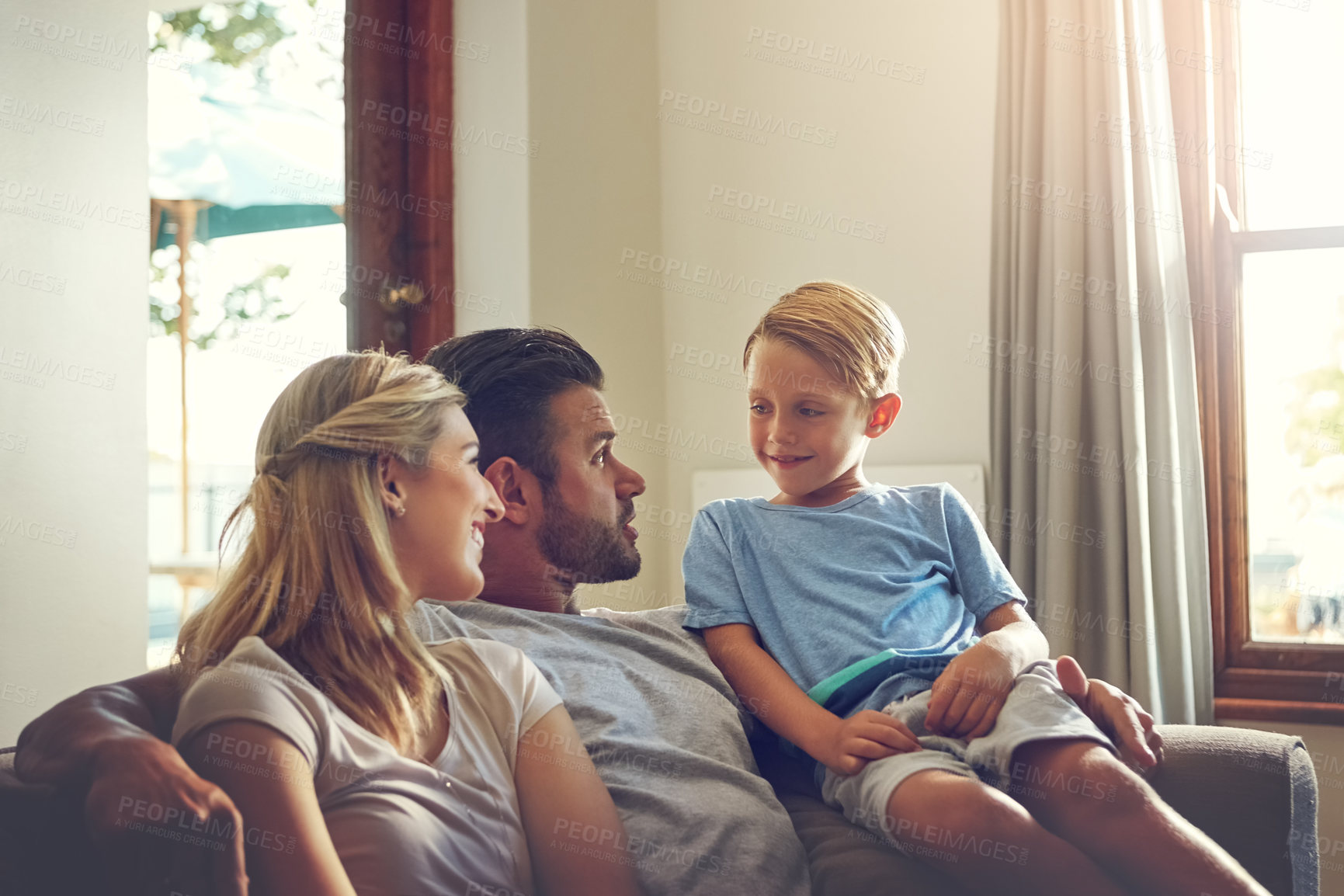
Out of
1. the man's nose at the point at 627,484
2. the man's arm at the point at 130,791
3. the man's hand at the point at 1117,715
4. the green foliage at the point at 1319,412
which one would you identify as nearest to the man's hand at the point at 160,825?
the man's arm at the point at 130,791

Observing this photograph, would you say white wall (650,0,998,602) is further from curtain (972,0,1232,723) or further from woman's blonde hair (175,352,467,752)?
woman's blonde hair (175,352,467,752)

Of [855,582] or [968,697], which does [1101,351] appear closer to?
[855,582]

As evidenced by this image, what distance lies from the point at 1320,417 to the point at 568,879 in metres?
2.48

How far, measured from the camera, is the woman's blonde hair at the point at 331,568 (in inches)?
35.9

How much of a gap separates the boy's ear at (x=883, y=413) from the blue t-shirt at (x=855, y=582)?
0.10 m

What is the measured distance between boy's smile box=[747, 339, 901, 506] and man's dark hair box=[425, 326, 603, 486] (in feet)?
1.06

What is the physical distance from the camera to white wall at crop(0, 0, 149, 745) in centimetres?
192

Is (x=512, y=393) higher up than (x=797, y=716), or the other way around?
(x=512, y=393)

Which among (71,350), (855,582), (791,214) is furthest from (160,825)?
(791,214)

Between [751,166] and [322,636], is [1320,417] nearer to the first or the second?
[751,166]

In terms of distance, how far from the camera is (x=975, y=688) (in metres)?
1.31

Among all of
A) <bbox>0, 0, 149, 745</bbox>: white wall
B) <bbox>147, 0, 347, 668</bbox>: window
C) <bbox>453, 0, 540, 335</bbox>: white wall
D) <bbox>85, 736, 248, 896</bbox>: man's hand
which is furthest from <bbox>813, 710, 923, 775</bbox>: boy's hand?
<bbox>453, 0, 540, 335</bbox>: white wall

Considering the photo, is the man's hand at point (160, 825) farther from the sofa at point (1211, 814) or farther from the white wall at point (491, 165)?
the white wall at point (491, 165)

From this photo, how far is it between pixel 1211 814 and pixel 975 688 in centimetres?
37
